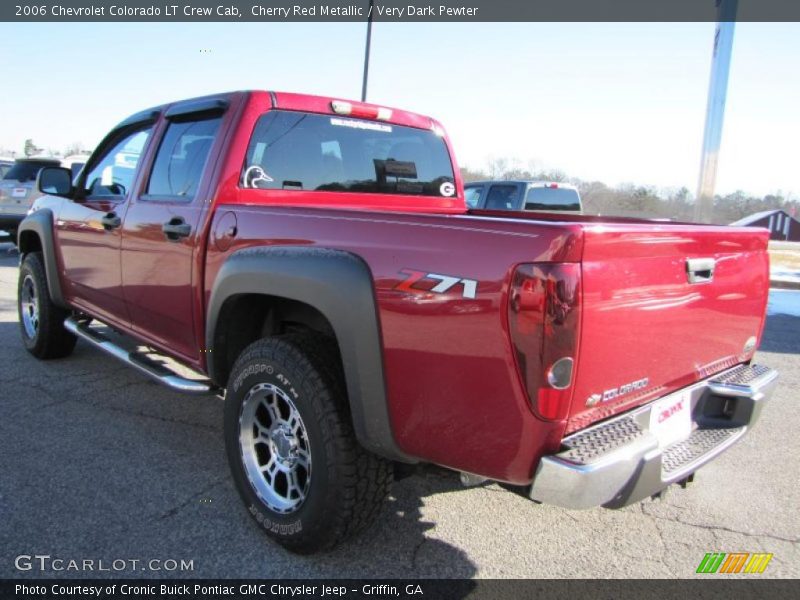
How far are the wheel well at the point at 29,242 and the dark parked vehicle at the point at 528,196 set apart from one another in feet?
23.4

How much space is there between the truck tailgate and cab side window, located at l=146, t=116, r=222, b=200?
84.2 inches

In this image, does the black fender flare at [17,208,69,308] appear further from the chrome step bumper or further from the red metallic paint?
the chrome step bumper

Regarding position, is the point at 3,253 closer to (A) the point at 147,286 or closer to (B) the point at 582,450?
(A) the point at 147,286

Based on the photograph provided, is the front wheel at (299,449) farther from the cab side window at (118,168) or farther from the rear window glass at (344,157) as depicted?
the cab side window at (118,168)

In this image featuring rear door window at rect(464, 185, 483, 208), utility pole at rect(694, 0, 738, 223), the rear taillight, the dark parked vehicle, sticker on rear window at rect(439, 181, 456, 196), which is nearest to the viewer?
the rear taillight

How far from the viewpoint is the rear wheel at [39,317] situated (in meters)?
4.81

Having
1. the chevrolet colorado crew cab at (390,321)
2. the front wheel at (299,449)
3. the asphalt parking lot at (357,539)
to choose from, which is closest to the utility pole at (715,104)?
the asphalt parking lot at (357,539)

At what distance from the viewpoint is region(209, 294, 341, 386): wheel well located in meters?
2.69

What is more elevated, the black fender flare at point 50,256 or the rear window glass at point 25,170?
the rear window glass at point 25,170

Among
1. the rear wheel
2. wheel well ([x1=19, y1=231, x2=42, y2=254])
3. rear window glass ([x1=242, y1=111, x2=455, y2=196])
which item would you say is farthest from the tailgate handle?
wheel well ([x1=19, y1=231, x2=42, y2=254])

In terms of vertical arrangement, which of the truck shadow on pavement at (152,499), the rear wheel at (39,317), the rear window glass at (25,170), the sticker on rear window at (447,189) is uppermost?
the rear window glass at (25,170)

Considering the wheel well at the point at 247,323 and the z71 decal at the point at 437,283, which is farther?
the wheel well at the point at 247,323

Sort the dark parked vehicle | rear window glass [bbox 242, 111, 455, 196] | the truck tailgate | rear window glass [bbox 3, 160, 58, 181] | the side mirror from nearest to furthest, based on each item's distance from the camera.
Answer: the truck tailgate < rear window glass [bbox 242, 111, 455, 196] < the side mirror < the dark parked vehicle < rear window glass [bbox 3, 160, 58, 181]

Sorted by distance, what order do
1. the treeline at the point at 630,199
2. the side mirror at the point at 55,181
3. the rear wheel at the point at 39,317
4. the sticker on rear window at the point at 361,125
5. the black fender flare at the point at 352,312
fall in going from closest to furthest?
the black fender flare at the point at 352,312 → the sticker on rear window at the point at 361,125 → the side mirror at the point at 55,181 → the rear wheel at the point at 39,317 → the treeline at the point at 630,199
